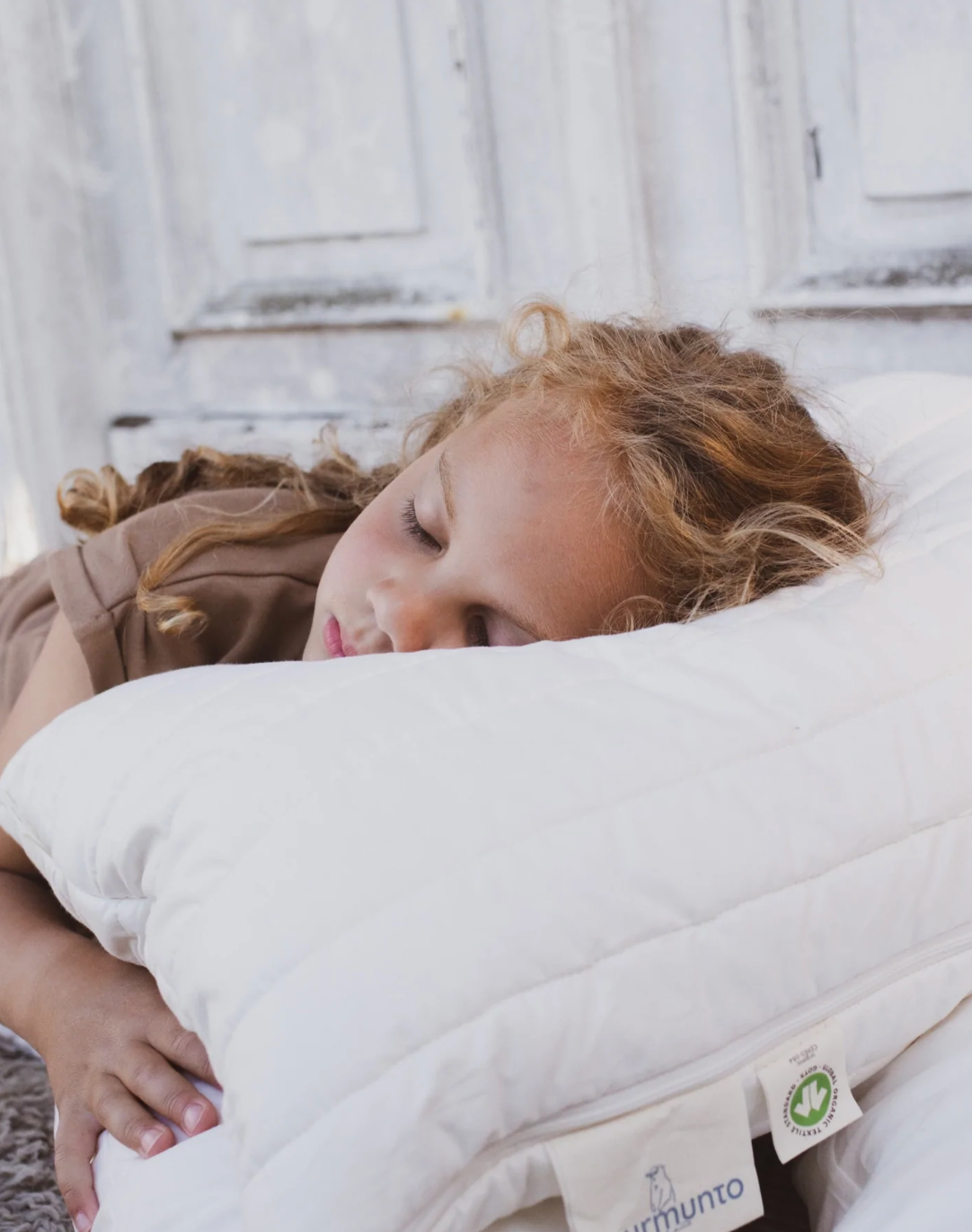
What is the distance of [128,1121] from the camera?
0.62 meters

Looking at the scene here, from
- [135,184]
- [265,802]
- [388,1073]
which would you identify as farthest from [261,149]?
[388,1073]

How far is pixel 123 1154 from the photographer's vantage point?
0.61m

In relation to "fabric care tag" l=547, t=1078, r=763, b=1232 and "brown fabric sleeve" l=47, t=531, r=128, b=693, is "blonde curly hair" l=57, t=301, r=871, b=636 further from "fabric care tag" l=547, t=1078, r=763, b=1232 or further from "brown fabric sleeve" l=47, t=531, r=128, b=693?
"fabric care tag" l=547, t=1078, r=763, b=1232

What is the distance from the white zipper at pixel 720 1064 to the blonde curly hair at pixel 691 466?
0.21 m

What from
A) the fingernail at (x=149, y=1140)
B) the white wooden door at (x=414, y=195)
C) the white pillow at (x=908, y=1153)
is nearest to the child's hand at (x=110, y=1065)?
the fingernail at (x=149, y=1140)

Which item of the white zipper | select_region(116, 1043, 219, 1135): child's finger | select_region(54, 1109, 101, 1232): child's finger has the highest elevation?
the white zipper

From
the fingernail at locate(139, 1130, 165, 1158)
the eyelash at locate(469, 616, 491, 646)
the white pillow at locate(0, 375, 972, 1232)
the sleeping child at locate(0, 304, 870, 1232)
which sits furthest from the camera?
the eyelash at locate(469, 616, 491, 646)

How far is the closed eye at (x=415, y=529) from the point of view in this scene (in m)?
0.84

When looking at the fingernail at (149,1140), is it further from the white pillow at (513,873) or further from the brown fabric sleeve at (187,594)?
the brown fabric sleeve at (187,594)

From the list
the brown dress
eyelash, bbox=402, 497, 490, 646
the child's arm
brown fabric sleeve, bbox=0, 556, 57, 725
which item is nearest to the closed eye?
eyelash, bbox=402, 497, 490, 646

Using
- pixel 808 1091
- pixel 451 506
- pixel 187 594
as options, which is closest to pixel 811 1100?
pixel 808 1091

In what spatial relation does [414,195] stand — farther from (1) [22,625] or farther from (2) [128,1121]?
(2) [128,1121]

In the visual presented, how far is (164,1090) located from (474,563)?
33 cm

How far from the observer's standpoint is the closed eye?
2.76 feet
